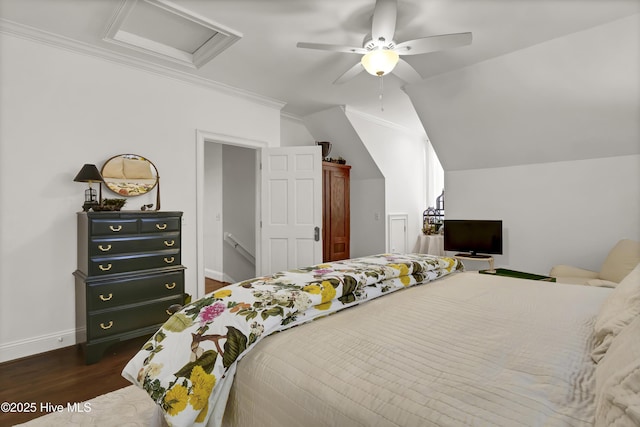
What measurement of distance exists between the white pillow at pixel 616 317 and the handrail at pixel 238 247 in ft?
14.4

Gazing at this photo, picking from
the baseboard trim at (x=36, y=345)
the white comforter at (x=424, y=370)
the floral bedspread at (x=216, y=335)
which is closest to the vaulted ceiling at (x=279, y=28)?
the floral bedspread at (x=216, y=335)

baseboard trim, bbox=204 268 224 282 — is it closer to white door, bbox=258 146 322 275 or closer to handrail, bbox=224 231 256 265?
handrail, bbox=224 231 256 265

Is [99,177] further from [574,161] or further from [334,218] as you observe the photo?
[574,161]

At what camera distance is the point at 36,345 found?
102 inches

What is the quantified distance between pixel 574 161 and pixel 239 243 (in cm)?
460

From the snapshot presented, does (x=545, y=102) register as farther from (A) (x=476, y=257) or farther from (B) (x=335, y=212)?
(B) (x=335, y=212)

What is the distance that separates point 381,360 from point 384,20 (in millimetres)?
2118

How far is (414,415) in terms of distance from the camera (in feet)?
2.15

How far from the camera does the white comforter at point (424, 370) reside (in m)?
0.67

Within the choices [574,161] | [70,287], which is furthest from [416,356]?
[574,161]

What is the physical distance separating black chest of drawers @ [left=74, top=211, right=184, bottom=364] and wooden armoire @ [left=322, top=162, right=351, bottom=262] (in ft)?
8.22

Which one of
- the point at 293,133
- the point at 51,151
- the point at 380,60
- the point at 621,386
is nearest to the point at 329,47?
the point at 380,60

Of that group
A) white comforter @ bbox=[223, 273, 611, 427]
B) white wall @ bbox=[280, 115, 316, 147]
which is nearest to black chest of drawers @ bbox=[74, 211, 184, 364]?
white comforter @ bbox=[223, 273, 611, 427]

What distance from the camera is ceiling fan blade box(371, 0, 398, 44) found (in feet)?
6.65
